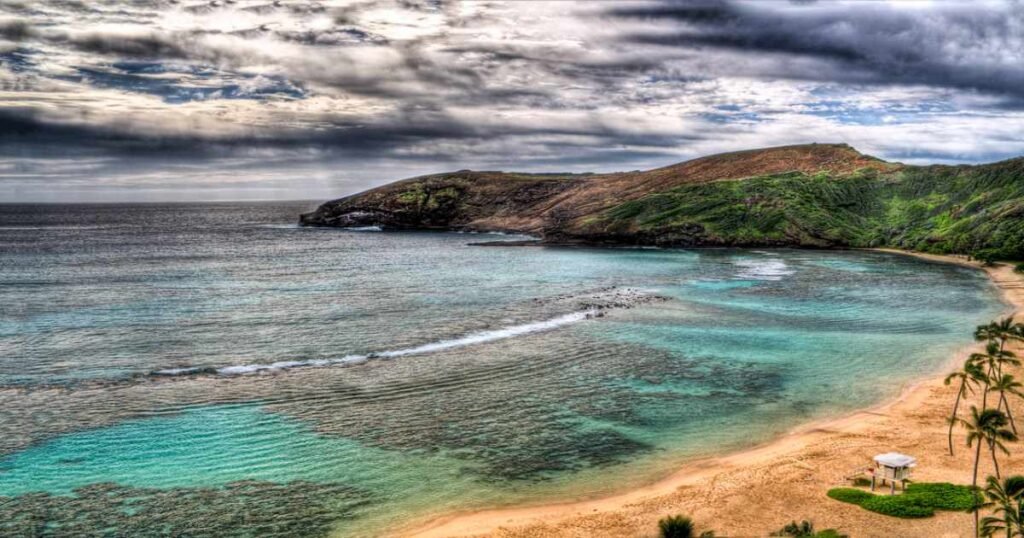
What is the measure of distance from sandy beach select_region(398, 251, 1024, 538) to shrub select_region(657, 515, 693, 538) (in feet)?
2.93

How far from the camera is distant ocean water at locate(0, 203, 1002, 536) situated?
29547 mm

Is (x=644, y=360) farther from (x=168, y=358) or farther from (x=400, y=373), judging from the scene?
(x=168, y=358)

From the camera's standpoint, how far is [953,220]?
134250mm

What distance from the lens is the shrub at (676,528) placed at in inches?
961

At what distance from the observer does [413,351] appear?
54.0 meters

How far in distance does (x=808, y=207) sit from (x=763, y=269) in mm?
54321

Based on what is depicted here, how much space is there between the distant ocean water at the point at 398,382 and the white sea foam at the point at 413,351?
283 millimetres

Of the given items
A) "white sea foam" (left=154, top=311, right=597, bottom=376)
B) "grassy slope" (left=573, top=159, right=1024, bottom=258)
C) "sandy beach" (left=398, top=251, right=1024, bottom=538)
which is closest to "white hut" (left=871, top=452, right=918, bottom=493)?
"sandy beach" (left=398, top=251, right=1024, bottom=538)

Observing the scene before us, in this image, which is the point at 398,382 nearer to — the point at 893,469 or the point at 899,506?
the point at 893,469

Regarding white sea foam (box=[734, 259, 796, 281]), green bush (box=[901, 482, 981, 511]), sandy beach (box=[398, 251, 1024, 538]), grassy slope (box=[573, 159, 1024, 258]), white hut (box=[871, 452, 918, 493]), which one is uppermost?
grassy slope (box=[573, 159, 1024, 258])

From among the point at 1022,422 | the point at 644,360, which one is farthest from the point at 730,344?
the point at 1022,422

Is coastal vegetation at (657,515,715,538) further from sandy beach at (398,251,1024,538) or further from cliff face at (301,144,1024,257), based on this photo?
cliff face at (301,144,1024,257)

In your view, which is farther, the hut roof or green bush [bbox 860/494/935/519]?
the hut roof

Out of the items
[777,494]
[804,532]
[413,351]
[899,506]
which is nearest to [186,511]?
[804,532]
